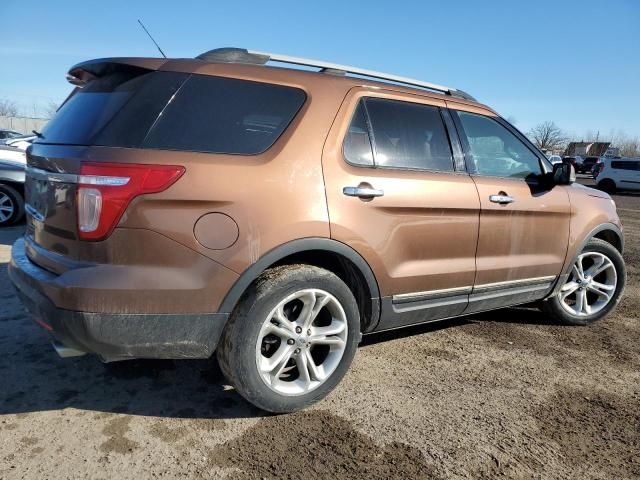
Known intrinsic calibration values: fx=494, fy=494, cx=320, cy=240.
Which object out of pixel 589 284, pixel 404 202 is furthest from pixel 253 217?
pixel 589 284

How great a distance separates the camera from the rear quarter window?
2.37 m

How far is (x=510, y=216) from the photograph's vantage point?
358cm

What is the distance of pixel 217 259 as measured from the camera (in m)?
2.35

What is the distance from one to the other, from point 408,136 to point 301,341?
149cm

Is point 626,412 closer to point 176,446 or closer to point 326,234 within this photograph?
point 326,234

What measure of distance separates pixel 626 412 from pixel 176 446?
8.42 ft

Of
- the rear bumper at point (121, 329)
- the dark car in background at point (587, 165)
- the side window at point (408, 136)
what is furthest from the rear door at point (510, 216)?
the dark car in background at point (587, 165)

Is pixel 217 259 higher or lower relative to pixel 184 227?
lower

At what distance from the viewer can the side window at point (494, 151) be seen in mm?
3566

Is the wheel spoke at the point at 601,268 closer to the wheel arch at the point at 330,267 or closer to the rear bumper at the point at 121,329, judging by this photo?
the wheel arch at the point at 330,267

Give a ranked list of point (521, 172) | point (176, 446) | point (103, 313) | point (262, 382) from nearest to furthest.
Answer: point (103, 313)
point (176, 446)
point (262, 382)
point (521, 172)

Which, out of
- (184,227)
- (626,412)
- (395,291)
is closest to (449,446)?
(395,291)

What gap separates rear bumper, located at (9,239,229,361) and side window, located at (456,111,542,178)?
2.18 meters

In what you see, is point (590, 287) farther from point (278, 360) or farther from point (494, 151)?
point (278, 360)
